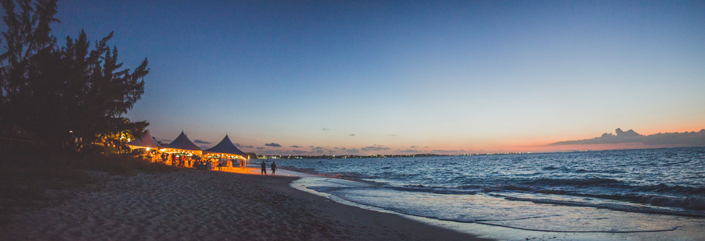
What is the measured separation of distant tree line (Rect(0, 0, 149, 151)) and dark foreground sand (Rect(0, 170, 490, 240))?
10009 mm

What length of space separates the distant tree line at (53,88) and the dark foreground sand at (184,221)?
32.8 feet

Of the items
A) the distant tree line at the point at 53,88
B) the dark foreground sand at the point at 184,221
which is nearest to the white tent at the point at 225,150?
the distant tree line at the point at 53,88

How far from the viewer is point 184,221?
668cm

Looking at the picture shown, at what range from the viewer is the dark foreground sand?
207 inches

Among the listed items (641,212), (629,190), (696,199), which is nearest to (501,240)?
(641,212)

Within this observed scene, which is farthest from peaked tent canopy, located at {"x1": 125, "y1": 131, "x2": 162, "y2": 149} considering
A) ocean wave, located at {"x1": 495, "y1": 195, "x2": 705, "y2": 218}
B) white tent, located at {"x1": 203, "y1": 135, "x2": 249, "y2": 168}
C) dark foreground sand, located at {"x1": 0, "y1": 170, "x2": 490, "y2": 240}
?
ocean wave, located at {"x1": 495, "y1": 195, "x2": 705, "y2": 218}

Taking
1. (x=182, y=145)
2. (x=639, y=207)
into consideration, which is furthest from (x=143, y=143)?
(x=639, y=207)

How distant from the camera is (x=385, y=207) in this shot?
41.7 feet

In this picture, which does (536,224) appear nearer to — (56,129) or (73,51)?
(56,129)

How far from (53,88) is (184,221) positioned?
16879 millimetres

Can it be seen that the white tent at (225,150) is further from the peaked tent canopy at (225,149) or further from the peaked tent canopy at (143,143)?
the peaked tent canopy at (143,143)

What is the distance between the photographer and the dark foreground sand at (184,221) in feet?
17.3

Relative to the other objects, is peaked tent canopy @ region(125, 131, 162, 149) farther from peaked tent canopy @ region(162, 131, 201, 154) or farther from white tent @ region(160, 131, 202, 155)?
peaked tent canopy @ region(162, 131, 201, 154)

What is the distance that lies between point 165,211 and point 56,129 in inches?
609
